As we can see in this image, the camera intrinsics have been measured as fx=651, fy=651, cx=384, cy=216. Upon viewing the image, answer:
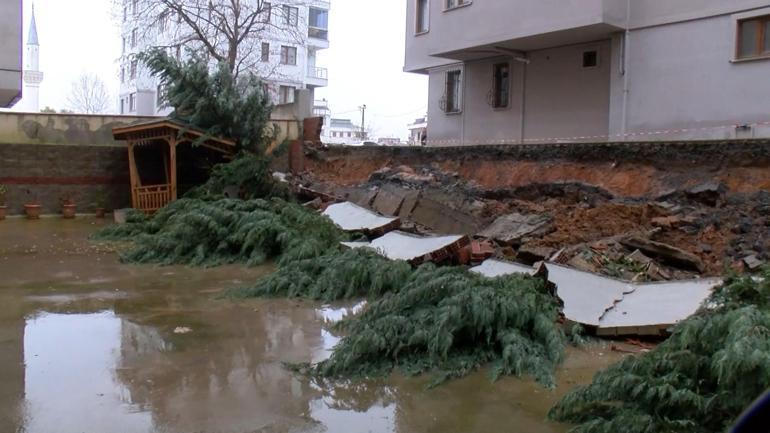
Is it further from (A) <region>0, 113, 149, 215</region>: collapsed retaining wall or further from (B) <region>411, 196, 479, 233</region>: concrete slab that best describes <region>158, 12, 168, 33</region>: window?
(B) <region>411, 196, 479, 233</region>: concrete slab

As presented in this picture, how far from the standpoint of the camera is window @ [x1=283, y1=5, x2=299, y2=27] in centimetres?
2488

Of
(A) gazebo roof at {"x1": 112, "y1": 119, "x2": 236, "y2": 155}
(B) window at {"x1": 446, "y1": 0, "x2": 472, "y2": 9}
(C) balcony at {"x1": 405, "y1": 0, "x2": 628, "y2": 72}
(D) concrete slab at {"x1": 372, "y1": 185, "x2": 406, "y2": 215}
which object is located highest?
(B) window at {"x1": 446, "y1": 0, "x2": 472, "y2": 9}

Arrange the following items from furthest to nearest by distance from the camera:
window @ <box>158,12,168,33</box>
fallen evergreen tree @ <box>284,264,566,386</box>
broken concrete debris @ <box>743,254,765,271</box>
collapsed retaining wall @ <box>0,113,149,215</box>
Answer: window @ <box>158,12,168,33</box>
collapsed retaining wall @ <box>0,113,149,215</box>
broken concrete debris @ <box>743,254,765,271</box>
fallen evergreen tree @ <box>284,264,566,386</box>

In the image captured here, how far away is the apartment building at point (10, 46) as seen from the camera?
7477 millimetres

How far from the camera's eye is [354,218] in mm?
11758

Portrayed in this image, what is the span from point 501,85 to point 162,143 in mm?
9298

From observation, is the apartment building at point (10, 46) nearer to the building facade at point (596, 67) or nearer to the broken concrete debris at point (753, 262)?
the broken concrete debris at point (753, 262)

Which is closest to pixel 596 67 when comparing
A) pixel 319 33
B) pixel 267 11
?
pixel 267 11

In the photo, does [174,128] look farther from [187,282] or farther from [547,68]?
[547,68]

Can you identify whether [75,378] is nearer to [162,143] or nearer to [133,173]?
[133,173]

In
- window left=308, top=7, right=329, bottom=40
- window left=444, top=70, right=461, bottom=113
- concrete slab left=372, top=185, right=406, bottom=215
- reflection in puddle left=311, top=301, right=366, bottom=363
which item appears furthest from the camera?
window left=308, top=7, right=329, bottom=40

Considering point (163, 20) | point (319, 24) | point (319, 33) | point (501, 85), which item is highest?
point (319, 24)

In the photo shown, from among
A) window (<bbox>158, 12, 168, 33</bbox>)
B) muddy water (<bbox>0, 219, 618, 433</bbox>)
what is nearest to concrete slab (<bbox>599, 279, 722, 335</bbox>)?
muddy water (<bbox>0, 219, 618, 433</bbox>)

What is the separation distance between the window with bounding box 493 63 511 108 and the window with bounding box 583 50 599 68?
2.44 m
